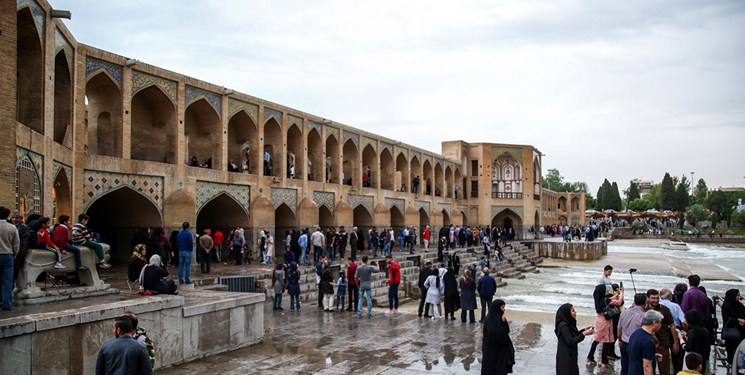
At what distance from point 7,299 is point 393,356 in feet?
15.4

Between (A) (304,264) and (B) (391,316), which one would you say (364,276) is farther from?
(A) (304,264)

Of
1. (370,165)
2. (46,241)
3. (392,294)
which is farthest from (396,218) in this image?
(46,241)

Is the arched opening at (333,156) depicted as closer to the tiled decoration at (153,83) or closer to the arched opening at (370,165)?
the arched opening at (370,165)

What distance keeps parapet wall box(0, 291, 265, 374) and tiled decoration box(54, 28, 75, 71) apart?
662 cm

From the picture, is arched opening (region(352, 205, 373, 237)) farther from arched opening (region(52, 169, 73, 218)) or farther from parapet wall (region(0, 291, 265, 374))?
parapet wall (region(0, 291, 265, 374))

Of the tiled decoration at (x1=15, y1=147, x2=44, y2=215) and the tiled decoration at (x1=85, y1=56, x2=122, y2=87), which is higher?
the tiled decoration at (x1=85, y1=56, x2=122, y2=87)

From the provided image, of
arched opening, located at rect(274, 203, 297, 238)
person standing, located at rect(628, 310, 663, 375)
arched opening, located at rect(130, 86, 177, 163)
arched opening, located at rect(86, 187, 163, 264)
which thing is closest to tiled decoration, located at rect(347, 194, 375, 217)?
arched opening, located at rect(274, 203, 297, 238)

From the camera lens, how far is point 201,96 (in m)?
17.5

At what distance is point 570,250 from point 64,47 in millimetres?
28471

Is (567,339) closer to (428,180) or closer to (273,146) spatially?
(273,146)

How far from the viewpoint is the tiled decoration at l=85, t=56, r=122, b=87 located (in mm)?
14117

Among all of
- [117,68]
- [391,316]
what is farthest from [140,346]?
[117,68]

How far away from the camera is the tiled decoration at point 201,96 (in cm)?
1709

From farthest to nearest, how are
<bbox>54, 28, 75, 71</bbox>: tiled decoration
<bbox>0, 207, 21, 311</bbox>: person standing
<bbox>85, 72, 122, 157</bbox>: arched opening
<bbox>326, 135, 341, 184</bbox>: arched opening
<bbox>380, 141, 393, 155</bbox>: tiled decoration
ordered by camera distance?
<bbox>380, 141, 393, 155</bbox>: tiled decoration < <bbox>326, 135, 341, 184</bbox>: arched opening < <bbox>85, 72, 122, 157</bbox>: arched opening < <bbox>54, 28, 75, 71</bbox>: tiled decoration < <bbox>0, 207, 21, 311</bbox>: person standing
